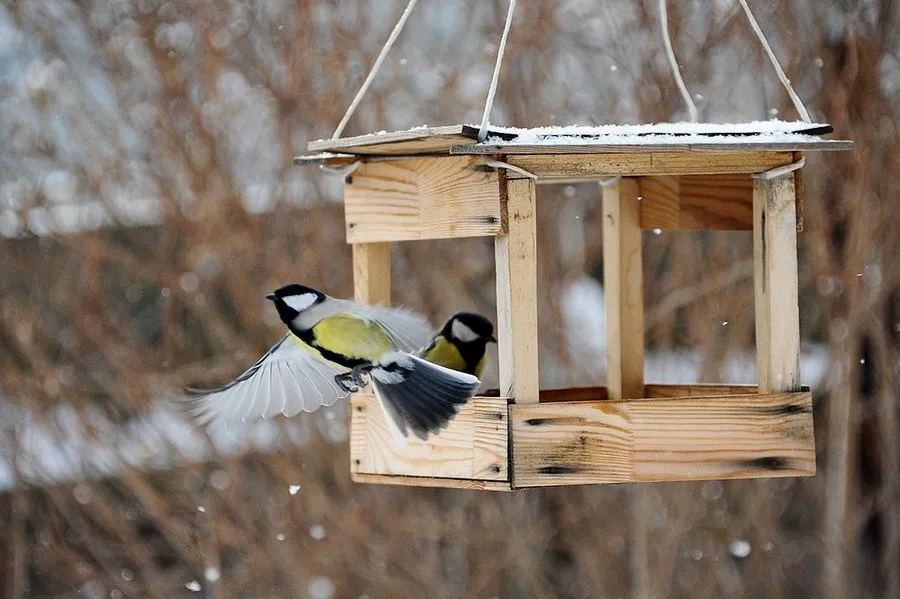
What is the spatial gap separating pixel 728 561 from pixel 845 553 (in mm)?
524

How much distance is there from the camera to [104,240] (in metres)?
5.18

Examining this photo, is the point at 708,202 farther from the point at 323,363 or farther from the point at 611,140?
the point at 323,363

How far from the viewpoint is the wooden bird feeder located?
223 cm

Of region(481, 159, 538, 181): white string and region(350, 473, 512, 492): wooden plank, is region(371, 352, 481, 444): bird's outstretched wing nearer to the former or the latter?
region(350, 473, 512, 492): wooden plank

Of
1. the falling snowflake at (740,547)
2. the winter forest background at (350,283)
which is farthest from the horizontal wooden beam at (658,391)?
the falling snowflake at (740,547)

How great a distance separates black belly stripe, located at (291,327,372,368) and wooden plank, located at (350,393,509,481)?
145 millimetres

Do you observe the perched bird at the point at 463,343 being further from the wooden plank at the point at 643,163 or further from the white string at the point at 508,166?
the white string at the point at 508,166

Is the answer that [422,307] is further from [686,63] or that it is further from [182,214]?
[686,63]

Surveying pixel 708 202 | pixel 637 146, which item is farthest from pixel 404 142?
pixel 708 202

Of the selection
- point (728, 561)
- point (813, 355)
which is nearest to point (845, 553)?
point (728, 561)

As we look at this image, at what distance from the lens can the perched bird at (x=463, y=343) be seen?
2.96 m

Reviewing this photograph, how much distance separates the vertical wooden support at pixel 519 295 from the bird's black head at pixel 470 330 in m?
0.64

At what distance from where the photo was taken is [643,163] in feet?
7.73

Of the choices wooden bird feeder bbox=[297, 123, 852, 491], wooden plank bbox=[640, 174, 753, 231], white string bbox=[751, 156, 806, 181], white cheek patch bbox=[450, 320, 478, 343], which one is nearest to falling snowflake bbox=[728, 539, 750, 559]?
wooden plank bbox=[640, 174, 753, 231]
